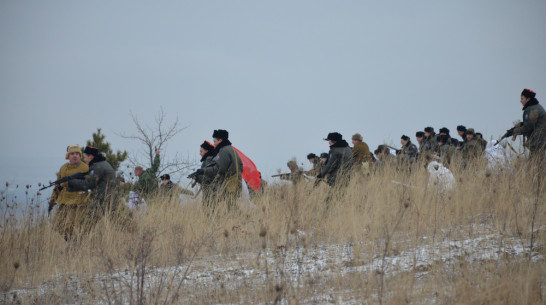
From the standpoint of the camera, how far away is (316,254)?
6.43 m

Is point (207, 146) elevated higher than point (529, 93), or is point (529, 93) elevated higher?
point (529, 93)

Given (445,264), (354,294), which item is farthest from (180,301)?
(445,264)

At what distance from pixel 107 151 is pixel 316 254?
14.9 m

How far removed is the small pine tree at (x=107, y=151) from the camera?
759 inches

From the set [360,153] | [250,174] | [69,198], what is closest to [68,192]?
[69,198]

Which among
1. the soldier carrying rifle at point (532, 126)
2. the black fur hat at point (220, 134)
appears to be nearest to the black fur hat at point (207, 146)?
the black fur hat at point (220, 134)

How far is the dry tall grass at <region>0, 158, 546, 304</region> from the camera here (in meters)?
4.75

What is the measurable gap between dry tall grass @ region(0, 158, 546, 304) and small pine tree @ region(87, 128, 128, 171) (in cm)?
1072

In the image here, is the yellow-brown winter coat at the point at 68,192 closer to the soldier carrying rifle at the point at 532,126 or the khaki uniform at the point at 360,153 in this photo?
the khaki uniform at the point at 360,153

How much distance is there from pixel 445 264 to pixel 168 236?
3.82 metres

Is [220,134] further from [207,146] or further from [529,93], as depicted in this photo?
[529,93]

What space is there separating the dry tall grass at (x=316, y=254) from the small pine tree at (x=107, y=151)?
1072cm

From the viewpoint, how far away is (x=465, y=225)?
699 cm

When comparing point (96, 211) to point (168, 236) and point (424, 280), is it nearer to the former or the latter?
point (168, 236)
